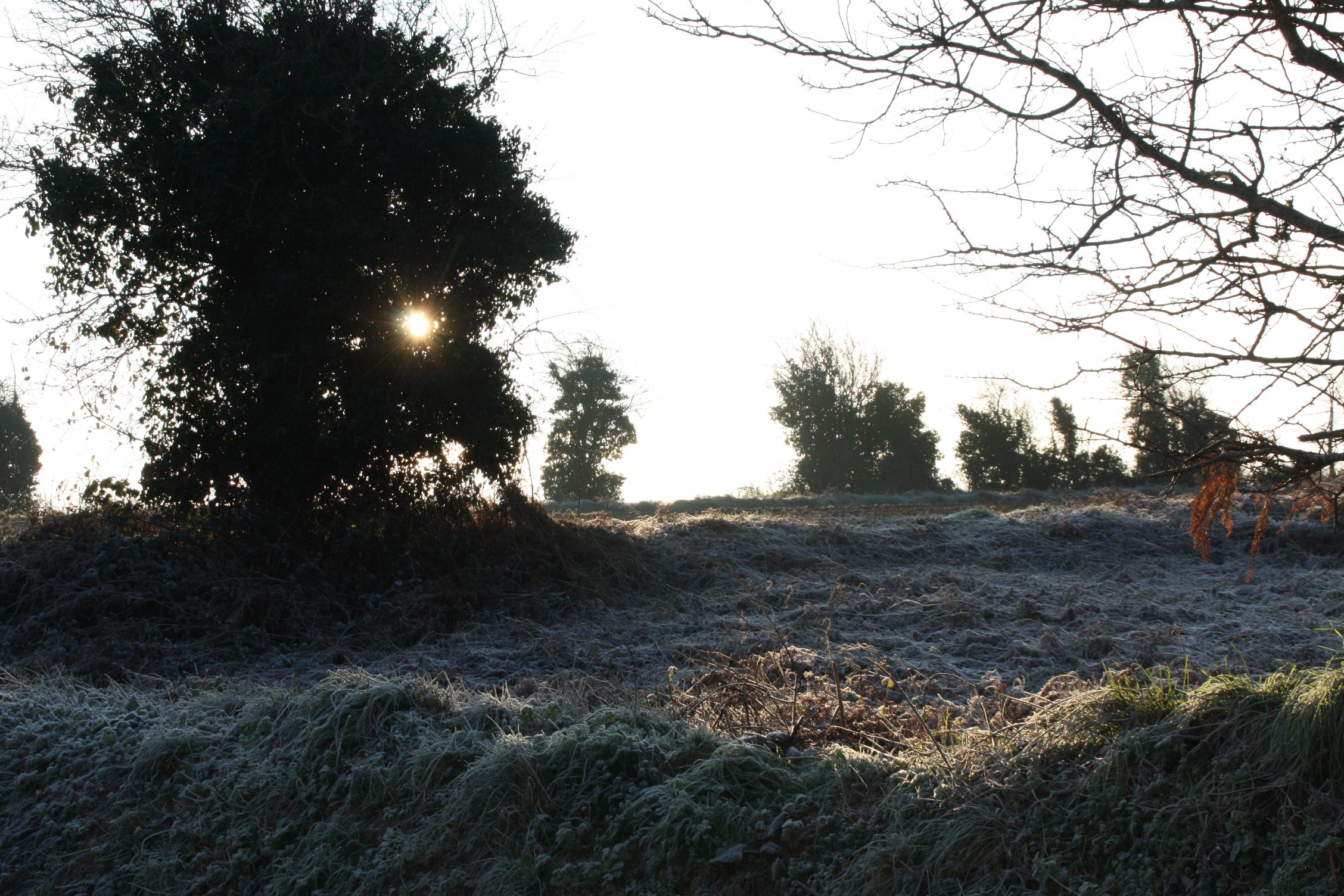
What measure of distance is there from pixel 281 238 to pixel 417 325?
5.04 feet

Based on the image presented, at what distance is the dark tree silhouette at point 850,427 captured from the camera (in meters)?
28.9

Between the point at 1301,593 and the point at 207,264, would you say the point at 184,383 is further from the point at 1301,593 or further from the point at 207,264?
the point at 1301,593

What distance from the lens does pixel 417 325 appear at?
944cm

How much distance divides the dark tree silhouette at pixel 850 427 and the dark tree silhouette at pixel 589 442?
6806 mm

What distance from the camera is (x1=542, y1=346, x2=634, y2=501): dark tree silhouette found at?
24406mm

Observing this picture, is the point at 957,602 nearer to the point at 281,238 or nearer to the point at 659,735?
the point at 659,735

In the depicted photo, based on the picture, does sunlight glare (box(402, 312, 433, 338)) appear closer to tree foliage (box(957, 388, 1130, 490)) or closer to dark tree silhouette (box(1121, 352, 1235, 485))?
dark tree silhouette (box(1121, 352, 1235, 485))

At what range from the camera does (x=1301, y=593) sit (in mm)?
7348

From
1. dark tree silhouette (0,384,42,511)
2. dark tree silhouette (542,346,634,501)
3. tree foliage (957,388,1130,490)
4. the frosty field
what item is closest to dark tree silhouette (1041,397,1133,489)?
tree foliage (957,388,1130,490)

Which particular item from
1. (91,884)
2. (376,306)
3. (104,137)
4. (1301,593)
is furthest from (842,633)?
(104,137)

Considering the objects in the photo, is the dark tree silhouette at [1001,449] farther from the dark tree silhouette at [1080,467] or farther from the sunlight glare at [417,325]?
the sunlight glare at [417,325]

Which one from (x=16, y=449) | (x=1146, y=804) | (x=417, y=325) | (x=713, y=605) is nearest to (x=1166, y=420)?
(x=1146, y=804)

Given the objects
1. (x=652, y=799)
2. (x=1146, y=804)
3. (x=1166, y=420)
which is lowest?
(x=652, y=799)

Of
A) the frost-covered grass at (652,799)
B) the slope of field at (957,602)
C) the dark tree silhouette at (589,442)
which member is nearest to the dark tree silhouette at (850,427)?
the dark tree silhouette at (589,442)
